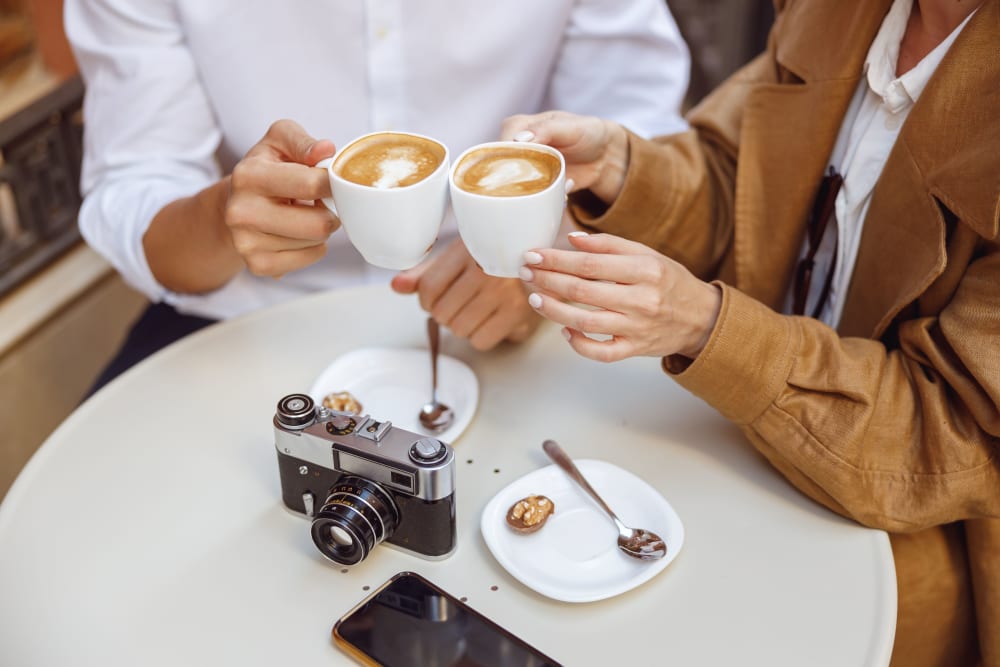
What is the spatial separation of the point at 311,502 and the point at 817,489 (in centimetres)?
54

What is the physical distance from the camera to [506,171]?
0.89m

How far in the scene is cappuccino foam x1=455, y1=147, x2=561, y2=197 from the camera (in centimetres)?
86

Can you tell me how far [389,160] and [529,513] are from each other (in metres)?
0.39

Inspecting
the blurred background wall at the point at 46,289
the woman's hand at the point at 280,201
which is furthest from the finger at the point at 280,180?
the blurred background wall at the point at 46,289

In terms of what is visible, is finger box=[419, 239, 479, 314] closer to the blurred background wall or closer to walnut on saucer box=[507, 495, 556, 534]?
walnut on saucer box=[507, 495, 556, 534]

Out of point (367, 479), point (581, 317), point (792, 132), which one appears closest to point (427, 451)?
point (367, 479)

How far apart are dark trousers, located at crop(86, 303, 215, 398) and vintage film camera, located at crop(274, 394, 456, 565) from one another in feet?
2.20

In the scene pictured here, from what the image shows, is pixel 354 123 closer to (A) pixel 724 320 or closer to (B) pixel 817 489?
(A) pixel 724 320

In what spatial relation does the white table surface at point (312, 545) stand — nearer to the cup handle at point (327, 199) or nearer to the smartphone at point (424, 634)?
the smartphone at point (424, 634)

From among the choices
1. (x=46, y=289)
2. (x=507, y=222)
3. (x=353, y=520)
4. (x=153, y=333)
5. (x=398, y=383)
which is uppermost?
(x=507, y=222)

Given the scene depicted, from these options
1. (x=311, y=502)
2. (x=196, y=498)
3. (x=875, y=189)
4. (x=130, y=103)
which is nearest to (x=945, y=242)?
(x=875, y=189)

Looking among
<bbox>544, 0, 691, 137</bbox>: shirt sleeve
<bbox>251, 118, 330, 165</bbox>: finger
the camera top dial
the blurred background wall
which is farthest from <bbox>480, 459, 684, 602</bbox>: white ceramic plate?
the blurred background wall

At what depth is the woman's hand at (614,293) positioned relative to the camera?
876 millimetres

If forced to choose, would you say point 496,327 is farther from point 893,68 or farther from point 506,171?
point 893,68
